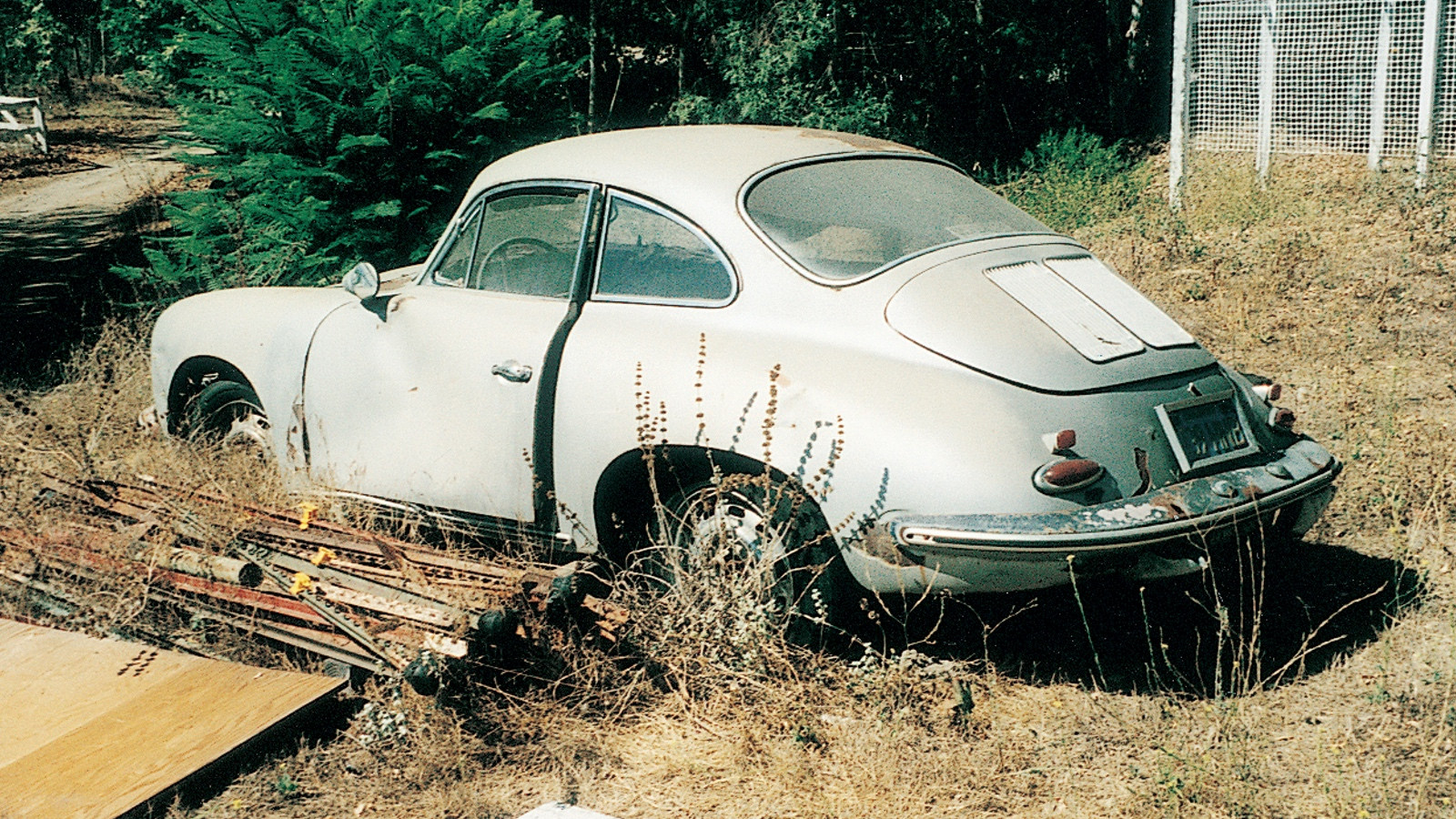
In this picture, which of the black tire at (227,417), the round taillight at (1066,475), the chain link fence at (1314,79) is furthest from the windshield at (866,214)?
the chain link fence at (1314,79)

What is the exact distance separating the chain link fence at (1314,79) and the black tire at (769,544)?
729cm

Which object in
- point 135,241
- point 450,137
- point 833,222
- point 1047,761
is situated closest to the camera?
point 1047,761

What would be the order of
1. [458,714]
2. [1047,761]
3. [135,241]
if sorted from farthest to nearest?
[135,241] → [458,714] → [1047,761]

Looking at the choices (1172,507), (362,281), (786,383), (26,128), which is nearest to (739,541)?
(786,383)

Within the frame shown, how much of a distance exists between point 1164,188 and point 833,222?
27.4 feet

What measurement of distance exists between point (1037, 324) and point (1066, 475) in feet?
1.80

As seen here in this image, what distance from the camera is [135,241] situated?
514 inches

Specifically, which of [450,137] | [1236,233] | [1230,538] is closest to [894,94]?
[1236,233]

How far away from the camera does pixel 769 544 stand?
148 inches

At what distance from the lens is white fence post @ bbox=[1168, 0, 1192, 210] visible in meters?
10.2

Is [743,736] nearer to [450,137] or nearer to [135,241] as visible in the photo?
[450,137]

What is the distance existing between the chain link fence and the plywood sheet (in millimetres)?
8399

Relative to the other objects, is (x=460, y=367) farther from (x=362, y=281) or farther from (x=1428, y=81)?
(x=1428, y=81)

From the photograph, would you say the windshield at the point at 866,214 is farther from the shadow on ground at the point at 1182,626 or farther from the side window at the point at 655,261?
the shadow on ground at the point at 1182,626
